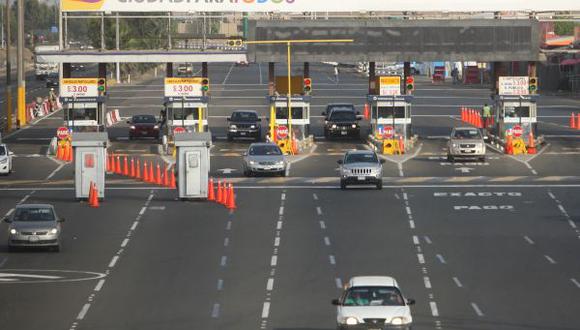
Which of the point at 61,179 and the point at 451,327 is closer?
the point at 451,327

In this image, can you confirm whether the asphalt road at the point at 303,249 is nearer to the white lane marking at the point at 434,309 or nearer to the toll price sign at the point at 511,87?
the white lane marking at the point at 434,309

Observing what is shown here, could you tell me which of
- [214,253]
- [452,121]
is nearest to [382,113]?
[452,121]

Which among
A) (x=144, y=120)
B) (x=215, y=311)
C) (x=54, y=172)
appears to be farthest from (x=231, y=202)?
(x=144, y=120)

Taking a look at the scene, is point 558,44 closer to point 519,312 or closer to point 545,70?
point 545,70

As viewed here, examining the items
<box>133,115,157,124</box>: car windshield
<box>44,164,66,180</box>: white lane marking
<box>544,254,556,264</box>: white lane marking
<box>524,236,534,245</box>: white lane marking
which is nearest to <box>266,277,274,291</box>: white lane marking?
<box>544,254,556,264</box>: white lane marking

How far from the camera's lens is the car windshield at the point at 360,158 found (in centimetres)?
6028

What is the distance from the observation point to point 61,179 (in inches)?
2618

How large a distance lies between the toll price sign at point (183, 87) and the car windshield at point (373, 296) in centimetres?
5398

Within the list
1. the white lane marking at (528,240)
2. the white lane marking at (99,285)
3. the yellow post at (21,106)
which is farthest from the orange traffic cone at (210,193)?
the yellow post at (21,106)

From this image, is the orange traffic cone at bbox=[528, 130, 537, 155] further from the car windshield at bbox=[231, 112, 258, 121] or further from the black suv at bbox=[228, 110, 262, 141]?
the car windshield at bbox=[231, 112, 258, 121]

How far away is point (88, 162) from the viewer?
56688mm

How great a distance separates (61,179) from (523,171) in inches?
778

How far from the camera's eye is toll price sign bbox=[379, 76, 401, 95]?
83.9 metres

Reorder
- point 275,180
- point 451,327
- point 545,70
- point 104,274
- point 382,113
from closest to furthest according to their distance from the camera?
point 451,327 < point 104,274 < point 275,180 < point 382,113 < point 545,70
